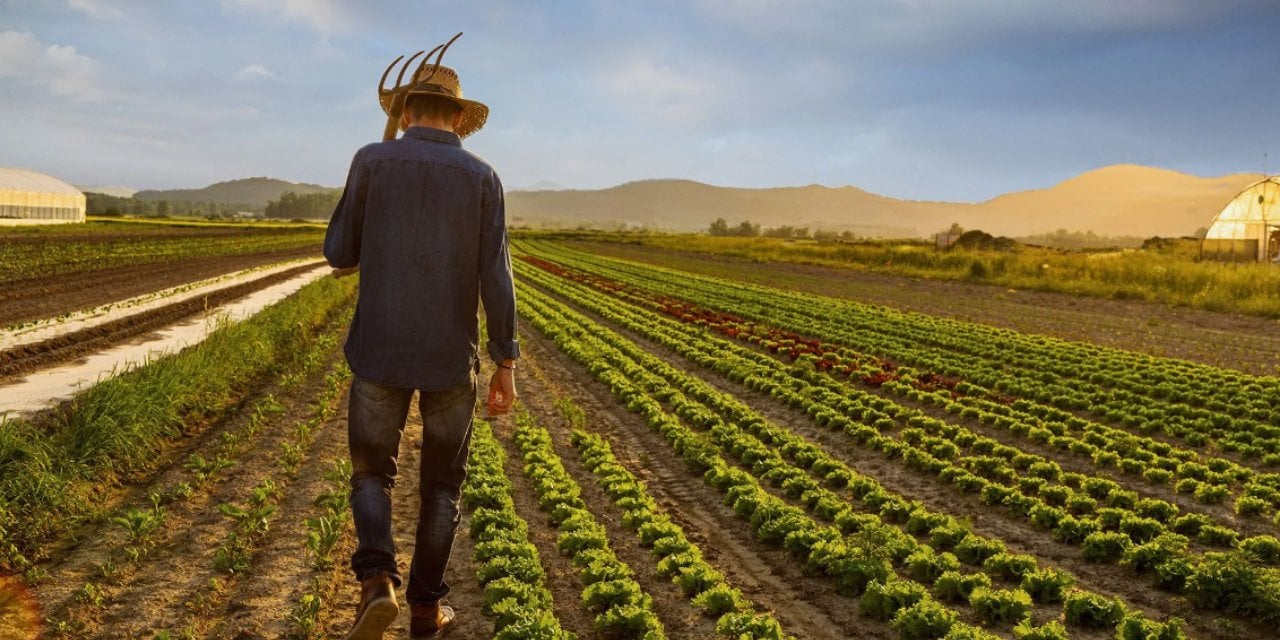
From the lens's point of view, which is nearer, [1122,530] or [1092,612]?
[1092,612]

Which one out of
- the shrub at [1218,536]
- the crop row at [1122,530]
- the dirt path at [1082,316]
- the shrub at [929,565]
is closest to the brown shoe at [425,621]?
the shrub at [929,565]

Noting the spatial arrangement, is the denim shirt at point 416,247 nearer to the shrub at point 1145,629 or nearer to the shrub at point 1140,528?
the shrub at point 1145,629

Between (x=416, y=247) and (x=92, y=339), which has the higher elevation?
(x=416, y=247)

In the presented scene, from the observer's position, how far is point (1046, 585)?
19.8 feet

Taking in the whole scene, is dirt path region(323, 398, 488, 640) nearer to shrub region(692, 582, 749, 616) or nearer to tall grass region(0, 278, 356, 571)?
shrub region(692, 582, 749, 616)

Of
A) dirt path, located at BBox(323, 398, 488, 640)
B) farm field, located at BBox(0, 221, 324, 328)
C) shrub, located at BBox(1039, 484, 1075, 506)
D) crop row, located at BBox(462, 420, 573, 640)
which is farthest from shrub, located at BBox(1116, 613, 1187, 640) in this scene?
farm field, located at BBox(0, 221, 324, 328)

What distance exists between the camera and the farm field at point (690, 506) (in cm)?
523

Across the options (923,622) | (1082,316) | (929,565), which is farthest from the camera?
(1082,316)

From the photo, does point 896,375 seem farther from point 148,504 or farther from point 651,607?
point 148,504

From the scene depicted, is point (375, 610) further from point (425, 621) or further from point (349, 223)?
point (349, 223)

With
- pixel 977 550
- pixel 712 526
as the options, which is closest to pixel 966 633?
pixel 977 550

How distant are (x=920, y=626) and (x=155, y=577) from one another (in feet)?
15.1

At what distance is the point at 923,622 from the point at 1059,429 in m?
7.13

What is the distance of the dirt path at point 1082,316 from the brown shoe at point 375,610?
57.7 feet
